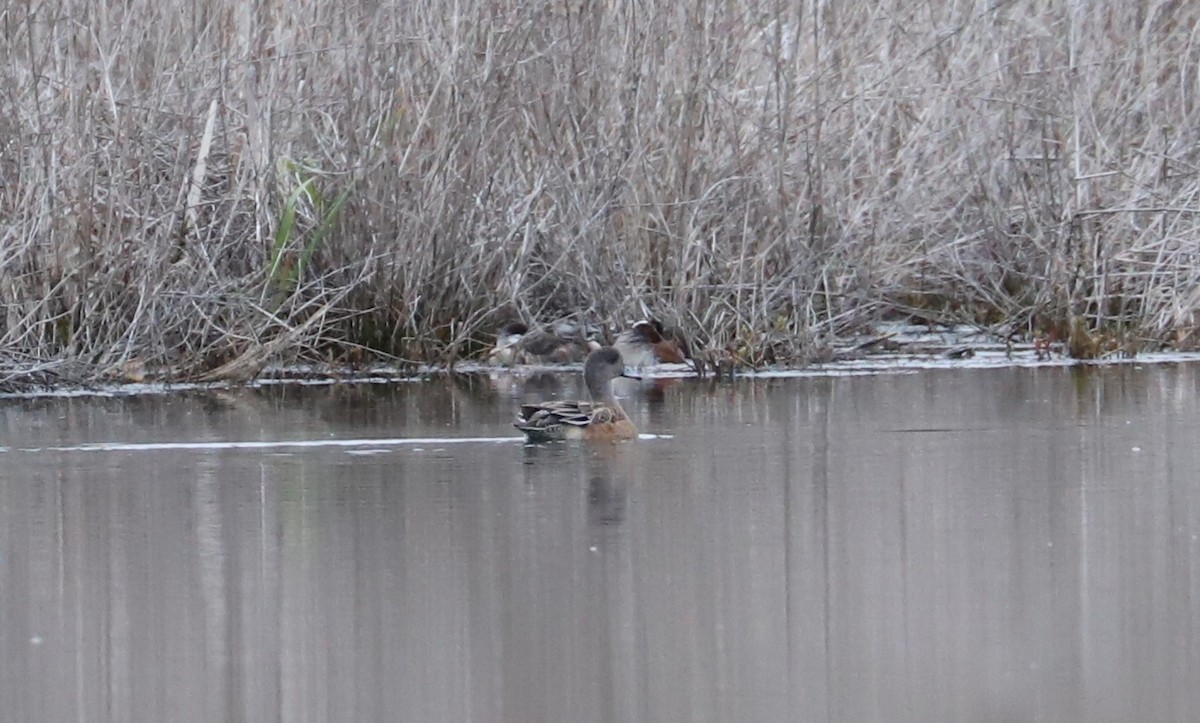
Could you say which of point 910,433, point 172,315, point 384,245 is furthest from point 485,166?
point 910,433

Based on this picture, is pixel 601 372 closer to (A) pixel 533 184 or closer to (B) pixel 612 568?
(A) pixel 533 184

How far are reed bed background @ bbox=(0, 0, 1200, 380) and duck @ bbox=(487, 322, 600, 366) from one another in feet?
0.41

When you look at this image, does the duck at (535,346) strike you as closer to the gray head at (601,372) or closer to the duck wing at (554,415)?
the gray head at (601,372)

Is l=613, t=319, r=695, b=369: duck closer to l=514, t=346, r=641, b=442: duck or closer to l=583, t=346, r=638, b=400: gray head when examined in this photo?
l=583, t=346, r=638, b=400: gray head

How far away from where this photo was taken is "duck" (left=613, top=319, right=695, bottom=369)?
1223cm

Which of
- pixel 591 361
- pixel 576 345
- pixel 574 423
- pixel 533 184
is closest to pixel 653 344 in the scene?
pixel 576 345

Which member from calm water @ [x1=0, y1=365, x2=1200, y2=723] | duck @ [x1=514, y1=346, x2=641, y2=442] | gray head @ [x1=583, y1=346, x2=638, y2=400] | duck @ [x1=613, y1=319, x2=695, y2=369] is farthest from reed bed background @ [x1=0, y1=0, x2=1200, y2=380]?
duck @ [x1=514, y1=346, x2=641, y2=442]

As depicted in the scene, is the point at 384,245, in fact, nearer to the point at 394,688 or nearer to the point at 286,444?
the point at 286,444

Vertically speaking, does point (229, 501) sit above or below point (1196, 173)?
below

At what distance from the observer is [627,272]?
41.9 ft

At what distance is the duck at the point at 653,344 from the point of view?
1223cm

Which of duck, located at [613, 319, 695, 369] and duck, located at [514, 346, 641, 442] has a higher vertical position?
duck, located at [613, 319, 695, 369]

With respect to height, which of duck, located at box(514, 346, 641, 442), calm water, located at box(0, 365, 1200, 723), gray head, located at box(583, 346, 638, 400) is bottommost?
calm water, located at box(0, 365, 1200, 723)

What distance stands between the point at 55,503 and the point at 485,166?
509 cm
